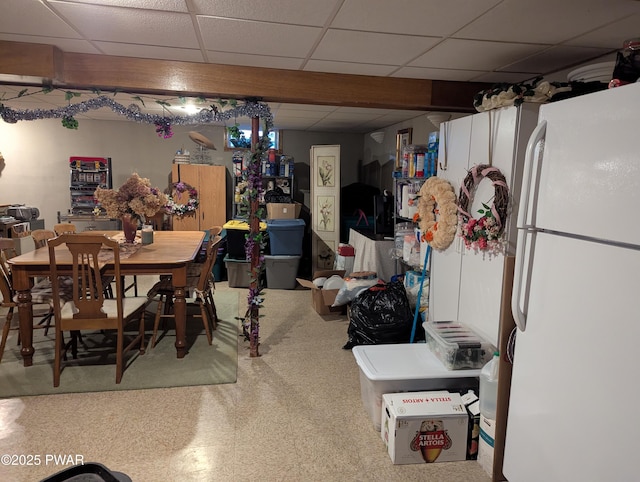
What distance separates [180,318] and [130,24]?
210 cm

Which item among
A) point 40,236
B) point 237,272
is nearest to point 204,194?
point 237,272

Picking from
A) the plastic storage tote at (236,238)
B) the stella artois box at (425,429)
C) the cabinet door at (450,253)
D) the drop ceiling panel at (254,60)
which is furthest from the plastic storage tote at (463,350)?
the plastic storage tote at (236,238)

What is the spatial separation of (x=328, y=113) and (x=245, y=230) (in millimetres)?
1802

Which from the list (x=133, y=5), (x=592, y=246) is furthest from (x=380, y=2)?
(x=592, y=246)

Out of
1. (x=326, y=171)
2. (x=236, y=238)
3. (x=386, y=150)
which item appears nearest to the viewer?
(x=236, y=238)

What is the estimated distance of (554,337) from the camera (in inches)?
60.9

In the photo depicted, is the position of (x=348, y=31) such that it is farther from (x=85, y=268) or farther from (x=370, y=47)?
(x=85, y=268)

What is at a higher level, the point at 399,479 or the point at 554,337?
the point at 554,337

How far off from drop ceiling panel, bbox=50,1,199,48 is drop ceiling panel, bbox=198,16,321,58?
11cm

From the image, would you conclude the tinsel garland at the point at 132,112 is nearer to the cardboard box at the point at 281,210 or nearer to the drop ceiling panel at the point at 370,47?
the drop ceiling panel at the point at 370,47

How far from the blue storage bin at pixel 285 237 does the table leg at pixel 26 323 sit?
9.24 ft

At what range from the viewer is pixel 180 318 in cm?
326

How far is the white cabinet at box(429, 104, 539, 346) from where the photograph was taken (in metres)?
2.19

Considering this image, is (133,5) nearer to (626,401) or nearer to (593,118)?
(593,118)
